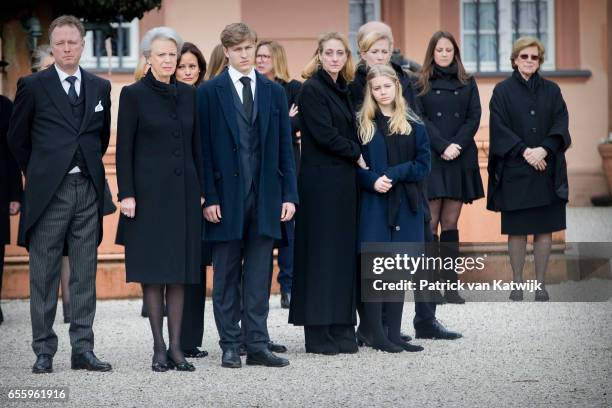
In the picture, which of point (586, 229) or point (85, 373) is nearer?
point (85, 373)

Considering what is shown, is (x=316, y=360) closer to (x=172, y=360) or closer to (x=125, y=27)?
(x=172, y=360)

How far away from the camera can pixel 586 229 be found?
1559cm

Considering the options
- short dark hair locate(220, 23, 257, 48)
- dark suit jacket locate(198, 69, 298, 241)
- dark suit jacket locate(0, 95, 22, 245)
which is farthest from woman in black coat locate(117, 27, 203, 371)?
dark suit jacket locate(0, 95, 22, 245)

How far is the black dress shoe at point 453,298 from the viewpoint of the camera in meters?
11.1

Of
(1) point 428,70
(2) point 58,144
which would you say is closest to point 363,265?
(2) point 58,144

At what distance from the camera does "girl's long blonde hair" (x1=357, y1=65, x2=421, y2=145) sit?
880cm

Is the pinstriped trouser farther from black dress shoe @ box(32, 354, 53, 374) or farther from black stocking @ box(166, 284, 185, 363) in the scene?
black stocking @ box(166, 284, 185, 363)

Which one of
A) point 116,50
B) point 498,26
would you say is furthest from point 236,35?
point 498,26

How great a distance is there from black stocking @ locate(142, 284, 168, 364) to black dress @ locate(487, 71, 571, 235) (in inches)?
146

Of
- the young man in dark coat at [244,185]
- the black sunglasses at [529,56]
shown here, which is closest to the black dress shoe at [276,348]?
the young man in dark coat at [244,185]

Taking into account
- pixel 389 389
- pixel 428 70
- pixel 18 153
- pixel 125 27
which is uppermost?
pixel 125 27

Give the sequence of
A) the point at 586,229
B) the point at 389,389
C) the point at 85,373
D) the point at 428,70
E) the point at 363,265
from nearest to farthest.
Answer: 1. the point at 389,389
2. the point at 85,373
3. the point at 363,265
4. the point at 428,70
5. the point at 586,229

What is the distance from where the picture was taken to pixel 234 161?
822cm

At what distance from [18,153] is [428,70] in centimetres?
380
